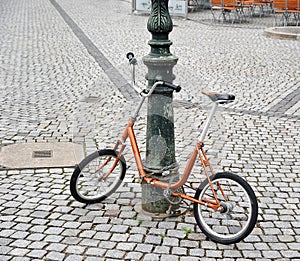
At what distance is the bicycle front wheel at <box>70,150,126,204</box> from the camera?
4.91 meters

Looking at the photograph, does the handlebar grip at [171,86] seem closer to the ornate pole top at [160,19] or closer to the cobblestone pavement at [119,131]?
the ornate pole top at [160,19]

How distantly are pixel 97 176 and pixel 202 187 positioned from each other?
1.08 metres

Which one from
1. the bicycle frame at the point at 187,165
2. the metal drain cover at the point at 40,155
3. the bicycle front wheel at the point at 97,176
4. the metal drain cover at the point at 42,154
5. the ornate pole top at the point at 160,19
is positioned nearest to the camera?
the bicycle frame at the point at 187,165

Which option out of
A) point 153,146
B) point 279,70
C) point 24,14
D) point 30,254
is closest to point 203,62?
point 279,70

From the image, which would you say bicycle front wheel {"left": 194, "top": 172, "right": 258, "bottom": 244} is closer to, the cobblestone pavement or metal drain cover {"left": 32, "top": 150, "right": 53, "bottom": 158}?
the cobblestone pavement

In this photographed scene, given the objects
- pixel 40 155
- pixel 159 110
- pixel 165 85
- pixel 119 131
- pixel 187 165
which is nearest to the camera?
pixel 165 85

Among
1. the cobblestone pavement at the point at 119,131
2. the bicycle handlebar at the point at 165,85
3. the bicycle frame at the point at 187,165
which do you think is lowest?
the cobblestone pavement at the point at 119,131

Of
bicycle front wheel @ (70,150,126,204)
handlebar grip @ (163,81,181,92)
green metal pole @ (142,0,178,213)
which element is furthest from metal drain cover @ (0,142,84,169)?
handlebar grip @ (163,81,181,92)

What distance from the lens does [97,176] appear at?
503cm

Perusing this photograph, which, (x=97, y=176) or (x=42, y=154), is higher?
(x=97, y=176)

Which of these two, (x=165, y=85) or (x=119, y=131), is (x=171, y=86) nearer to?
(x=165, y=85)

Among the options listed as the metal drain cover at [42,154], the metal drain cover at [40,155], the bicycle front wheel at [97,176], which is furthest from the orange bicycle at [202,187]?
the metal drain cover at [42,154]

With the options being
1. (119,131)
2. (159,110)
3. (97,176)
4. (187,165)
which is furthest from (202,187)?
(119,131)

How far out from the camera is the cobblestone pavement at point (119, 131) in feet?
14.1
